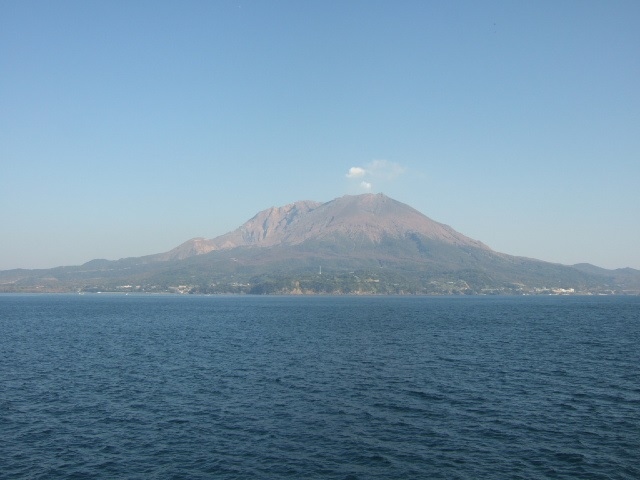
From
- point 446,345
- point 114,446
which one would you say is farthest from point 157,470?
point 446,345

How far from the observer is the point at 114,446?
29.7 meters

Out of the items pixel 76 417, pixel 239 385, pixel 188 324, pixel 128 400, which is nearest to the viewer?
pixel 76 417

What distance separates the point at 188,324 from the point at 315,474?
287ft

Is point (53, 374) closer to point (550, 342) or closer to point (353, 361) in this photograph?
point (353, 361)

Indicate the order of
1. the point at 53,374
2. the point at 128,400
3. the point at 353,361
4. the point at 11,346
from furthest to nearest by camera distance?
1. the point at 11,346
2. the point at 353,361
3. the point at 53,374
4. the point at 128,400

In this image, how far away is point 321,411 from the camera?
36.7 m

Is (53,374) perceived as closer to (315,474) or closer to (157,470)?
(157,470)

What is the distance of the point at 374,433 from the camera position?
32031 millimetres

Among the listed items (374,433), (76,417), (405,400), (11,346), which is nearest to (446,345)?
(405,400)

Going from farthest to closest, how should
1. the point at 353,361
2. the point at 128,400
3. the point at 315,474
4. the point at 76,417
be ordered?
the point at 353,361
the point at 128,400
the point at 76,417
the point at 315,474

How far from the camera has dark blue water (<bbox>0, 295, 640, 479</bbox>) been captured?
2712 centimetres

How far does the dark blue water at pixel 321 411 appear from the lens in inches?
1068

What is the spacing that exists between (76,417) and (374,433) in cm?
1851

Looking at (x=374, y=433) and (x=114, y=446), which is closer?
(x=114, y=446)
